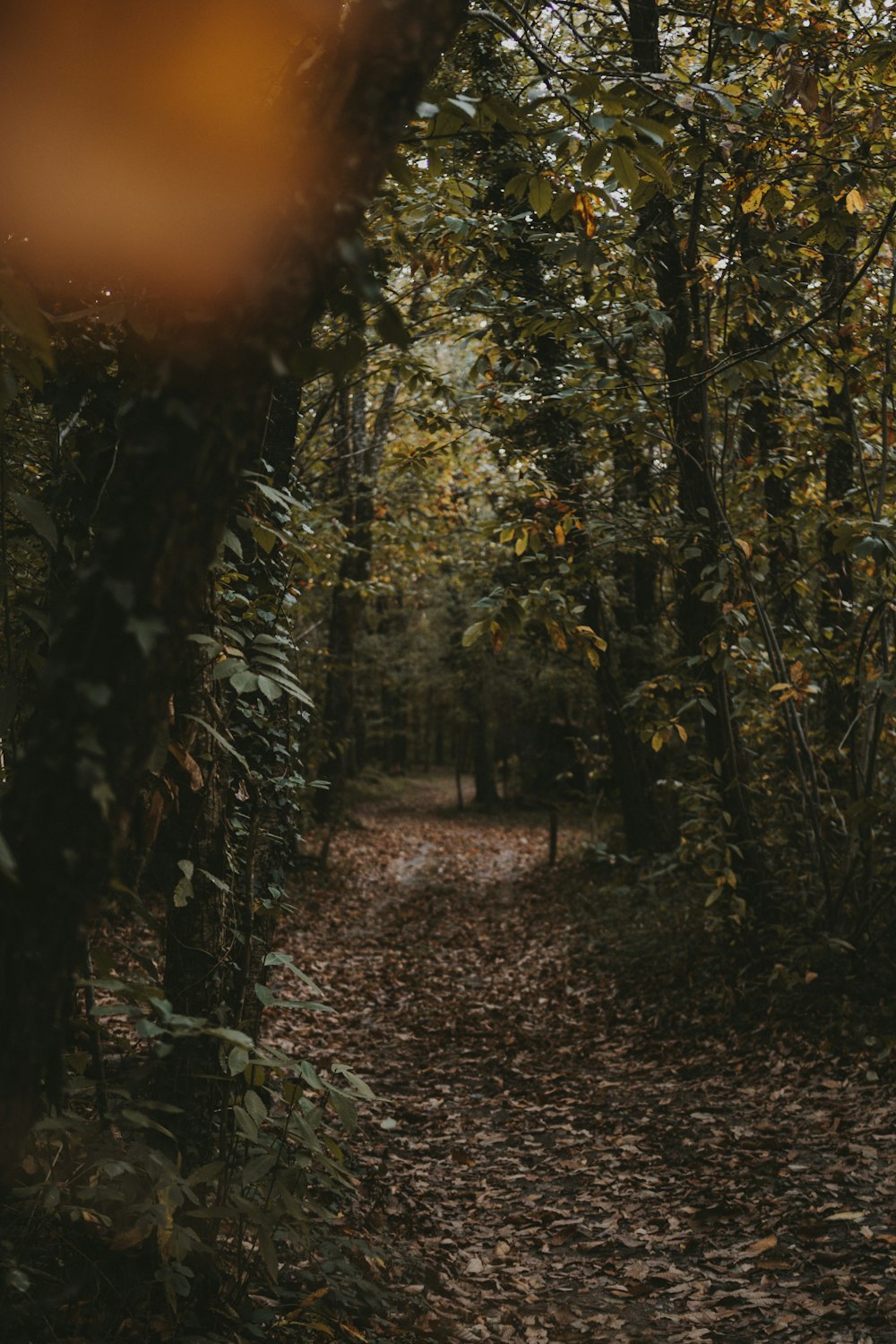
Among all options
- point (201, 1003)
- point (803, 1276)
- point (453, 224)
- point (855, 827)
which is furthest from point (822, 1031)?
point (453, 224)

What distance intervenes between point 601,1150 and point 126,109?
577 centimetres

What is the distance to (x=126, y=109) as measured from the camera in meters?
2.55

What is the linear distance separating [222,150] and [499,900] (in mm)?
12314

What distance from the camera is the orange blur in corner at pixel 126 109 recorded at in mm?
2266

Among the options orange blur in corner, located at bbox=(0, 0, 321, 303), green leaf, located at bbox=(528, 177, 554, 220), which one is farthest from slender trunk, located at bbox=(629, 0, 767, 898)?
orange blur in corner, located at bbox=(0, 0, 321, 303)

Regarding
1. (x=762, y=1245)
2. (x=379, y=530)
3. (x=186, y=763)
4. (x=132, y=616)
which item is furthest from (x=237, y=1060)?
(x=379, y=530)

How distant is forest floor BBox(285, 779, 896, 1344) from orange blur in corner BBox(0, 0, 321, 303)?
377 cm

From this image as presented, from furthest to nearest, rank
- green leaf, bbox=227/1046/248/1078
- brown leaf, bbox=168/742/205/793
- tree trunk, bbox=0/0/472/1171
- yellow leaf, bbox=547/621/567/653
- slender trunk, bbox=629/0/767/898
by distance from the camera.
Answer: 1. slender trunk, bbox=629/0/767/898
2. yellow leaf, bbox=547/621/567/653
3. brown leaf, bbox=168/742/205/793
4. green leaf, bbox=227/1046/248/1078
5. tree trunk, bbox=0/0/472/1171

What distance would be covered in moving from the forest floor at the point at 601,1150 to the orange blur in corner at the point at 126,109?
3774mm

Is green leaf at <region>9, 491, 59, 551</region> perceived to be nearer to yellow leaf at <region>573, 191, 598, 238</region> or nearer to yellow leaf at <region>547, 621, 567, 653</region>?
yellow leaf at <region>573, 191, 598, 238</region>

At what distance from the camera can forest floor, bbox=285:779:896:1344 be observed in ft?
13.0

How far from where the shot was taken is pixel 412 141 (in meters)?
2.71

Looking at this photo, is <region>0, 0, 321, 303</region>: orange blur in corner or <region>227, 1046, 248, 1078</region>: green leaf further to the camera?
<region>227, 1046, 248, 1078</region>: green leaf

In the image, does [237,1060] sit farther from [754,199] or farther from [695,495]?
[695,495]
